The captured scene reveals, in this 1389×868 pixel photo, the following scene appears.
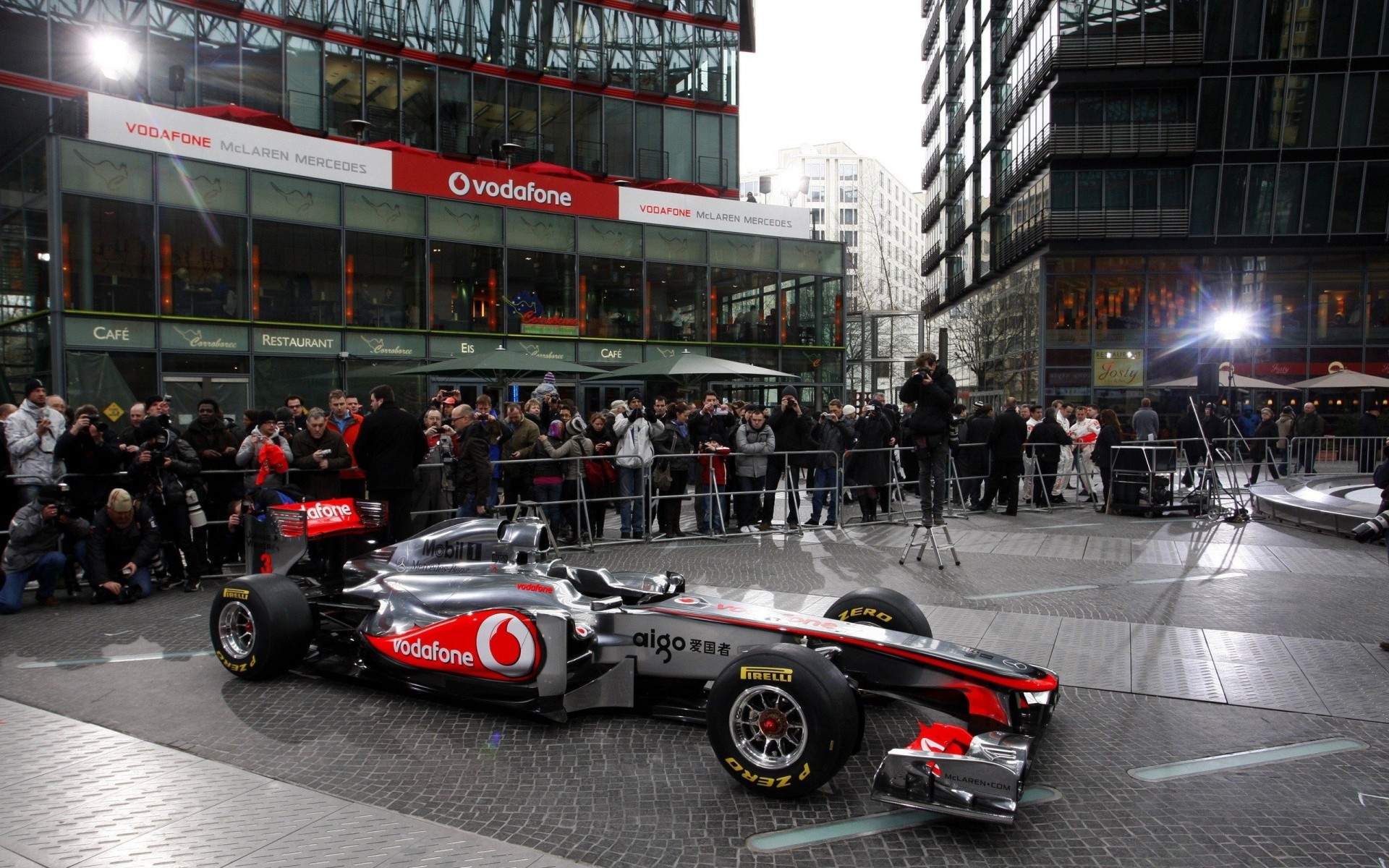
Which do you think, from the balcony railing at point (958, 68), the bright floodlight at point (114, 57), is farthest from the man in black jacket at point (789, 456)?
the balcony railing at point (958, 68)

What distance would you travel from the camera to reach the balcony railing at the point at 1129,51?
32438mm

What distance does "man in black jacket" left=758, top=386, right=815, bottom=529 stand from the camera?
13719mm

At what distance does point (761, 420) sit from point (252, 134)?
14990 mm

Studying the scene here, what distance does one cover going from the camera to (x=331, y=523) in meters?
7.43

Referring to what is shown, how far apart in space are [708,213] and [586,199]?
12.4ft

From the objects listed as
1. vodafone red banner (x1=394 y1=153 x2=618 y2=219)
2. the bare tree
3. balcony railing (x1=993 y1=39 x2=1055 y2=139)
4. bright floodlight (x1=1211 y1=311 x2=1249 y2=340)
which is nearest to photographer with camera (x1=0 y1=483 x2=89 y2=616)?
vodafone red banner (x1=394 y1=153 x2=618 y2=219)

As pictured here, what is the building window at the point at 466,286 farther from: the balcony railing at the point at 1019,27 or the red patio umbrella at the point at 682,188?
the balcony railing at the point at 1019,27

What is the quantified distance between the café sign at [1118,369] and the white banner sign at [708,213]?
13.7m

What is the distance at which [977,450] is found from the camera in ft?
54.3

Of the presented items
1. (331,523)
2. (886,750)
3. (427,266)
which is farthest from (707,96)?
(886,750)

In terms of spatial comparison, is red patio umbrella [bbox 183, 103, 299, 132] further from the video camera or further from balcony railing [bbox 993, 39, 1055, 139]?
balcony railing [bbox 993, 39, 1055, 139]

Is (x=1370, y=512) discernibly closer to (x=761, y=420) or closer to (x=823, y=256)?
(x=761, y=420)

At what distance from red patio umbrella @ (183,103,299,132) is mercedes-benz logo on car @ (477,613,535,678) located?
65.1 ft

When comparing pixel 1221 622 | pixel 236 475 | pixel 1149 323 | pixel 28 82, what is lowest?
pixel 1221 622
